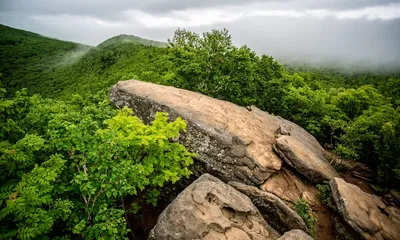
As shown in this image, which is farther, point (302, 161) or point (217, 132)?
point (302, 161)

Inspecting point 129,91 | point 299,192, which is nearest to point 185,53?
point 129,91

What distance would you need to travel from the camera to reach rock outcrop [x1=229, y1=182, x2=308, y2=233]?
11.3 meters

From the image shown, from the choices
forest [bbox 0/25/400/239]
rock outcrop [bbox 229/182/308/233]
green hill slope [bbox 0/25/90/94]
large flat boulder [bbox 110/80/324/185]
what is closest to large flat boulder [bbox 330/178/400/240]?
rock outcrop [bbox 229/182/308/233]

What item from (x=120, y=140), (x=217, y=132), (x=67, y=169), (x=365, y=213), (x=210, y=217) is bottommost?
(x=365, y=213)

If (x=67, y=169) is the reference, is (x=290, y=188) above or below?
below

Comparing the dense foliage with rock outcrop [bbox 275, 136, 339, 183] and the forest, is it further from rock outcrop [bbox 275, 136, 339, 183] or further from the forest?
rock outcrop [bbox 275, 136, 339, 183]

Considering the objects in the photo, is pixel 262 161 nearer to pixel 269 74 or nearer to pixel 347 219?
pixel 347 219

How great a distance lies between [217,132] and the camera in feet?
44.7

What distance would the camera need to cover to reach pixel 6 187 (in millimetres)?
5867

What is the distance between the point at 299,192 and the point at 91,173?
12.0m

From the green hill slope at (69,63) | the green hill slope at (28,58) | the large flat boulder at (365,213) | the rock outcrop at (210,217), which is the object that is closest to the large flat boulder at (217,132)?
the rock outcrop at (210,217)

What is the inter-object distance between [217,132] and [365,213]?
9.10 metres

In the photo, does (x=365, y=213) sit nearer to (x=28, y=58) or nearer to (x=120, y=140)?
(x=120, y=140)

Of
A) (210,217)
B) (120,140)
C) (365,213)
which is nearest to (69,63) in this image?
(120,140)
